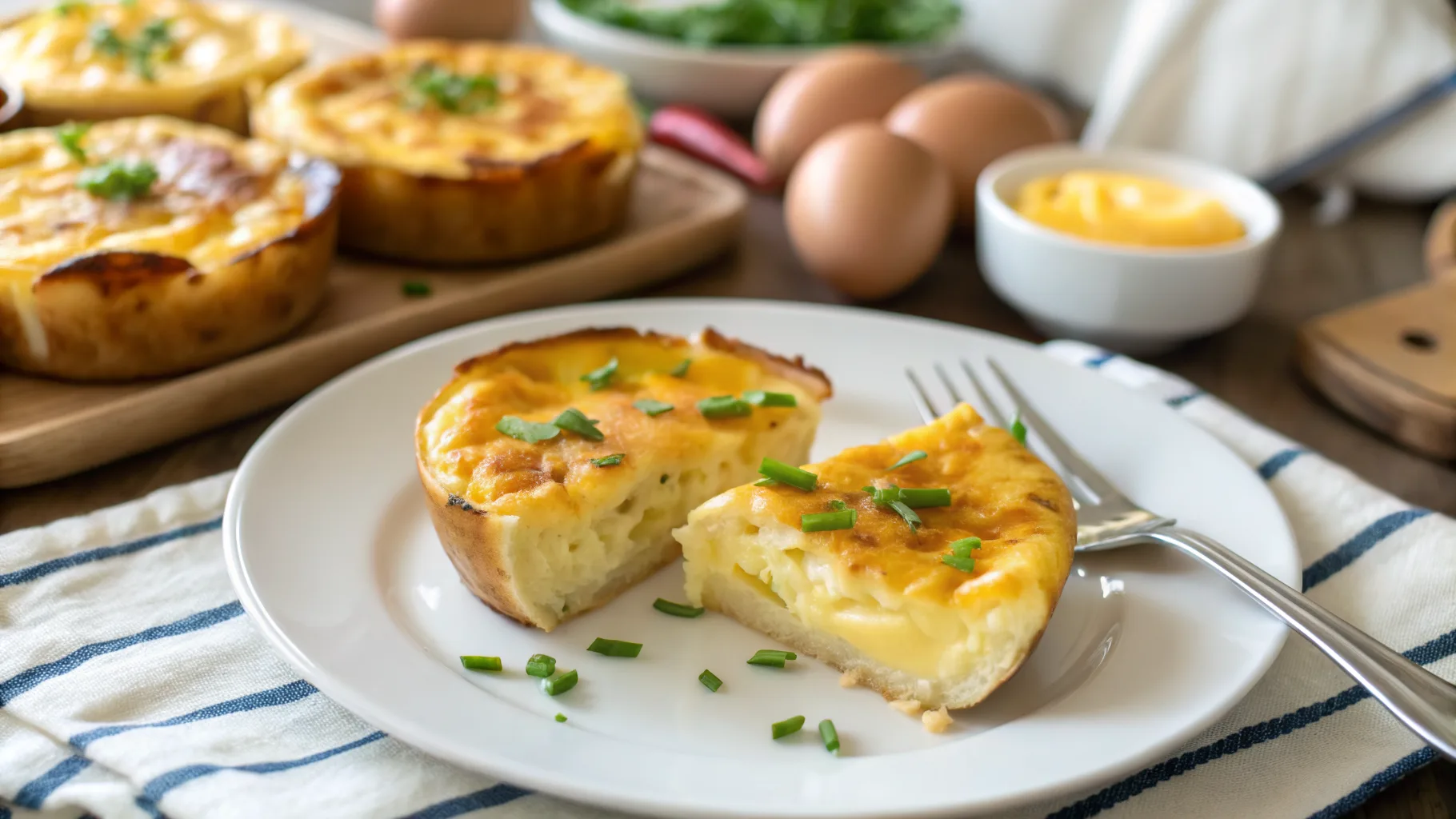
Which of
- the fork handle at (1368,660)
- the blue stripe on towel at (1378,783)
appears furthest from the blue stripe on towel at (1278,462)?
the blue stripe on towel at (1378,783)

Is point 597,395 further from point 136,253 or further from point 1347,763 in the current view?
point 1347,763

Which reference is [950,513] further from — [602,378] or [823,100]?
[823,100]

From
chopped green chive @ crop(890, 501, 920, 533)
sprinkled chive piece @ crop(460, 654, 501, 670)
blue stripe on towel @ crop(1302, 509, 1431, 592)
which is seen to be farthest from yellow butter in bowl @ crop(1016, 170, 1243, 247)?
sprinkled chive piece @ crop(460, 654, 501, 670)

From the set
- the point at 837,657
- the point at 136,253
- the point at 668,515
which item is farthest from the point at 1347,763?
the point at 136,253

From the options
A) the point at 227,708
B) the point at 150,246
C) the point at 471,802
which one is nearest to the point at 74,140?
the point at 150,246

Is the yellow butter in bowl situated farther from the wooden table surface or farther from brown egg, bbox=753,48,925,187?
brown egg, bbox=753,48,925,187

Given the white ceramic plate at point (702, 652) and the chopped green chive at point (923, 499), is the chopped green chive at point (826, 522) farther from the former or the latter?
the white ceramic plate at point (702, 652)

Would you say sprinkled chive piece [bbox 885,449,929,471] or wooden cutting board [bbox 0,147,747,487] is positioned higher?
sprinkled chive piece [bbox 885,449,929,471]
